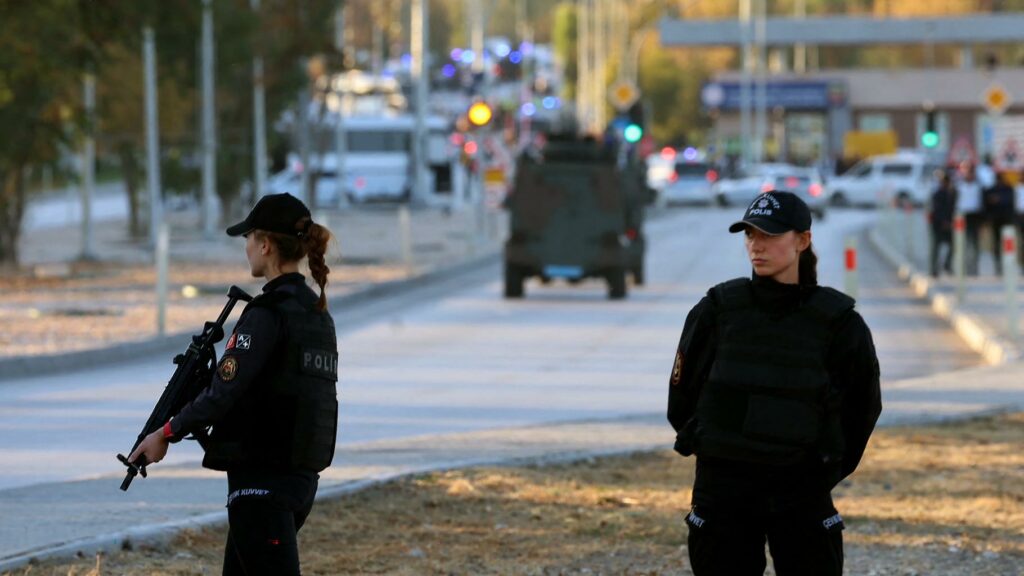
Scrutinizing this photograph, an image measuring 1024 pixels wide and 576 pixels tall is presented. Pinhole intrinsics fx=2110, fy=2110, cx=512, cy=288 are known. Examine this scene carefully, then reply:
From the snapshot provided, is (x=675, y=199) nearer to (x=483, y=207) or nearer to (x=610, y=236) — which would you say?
(x=483, y=207)

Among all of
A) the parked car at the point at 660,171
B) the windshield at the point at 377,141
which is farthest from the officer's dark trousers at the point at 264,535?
the windshield at the point at 377,141

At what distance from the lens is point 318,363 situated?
19.8ft

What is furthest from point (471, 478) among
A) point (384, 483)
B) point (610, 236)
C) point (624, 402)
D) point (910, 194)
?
point (910, 194)

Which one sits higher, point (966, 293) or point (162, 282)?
point (162, 282)

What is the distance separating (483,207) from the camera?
4928 cm

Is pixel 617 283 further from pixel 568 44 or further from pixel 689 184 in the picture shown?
pixel 568 44

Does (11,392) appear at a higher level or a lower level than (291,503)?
lower

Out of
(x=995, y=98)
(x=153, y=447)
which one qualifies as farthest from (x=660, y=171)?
(x=153, y=447)

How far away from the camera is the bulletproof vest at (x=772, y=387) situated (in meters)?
5.72

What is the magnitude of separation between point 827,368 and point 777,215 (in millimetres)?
444

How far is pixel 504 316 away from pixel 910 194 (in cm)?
4171

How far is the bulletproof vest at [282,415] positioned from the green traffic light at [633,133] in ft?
128

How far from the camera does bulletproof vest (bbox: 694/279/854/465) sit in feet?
18.8

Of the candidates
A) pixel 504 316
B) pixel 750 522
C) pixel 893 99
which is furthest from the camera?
pixel 893 99
